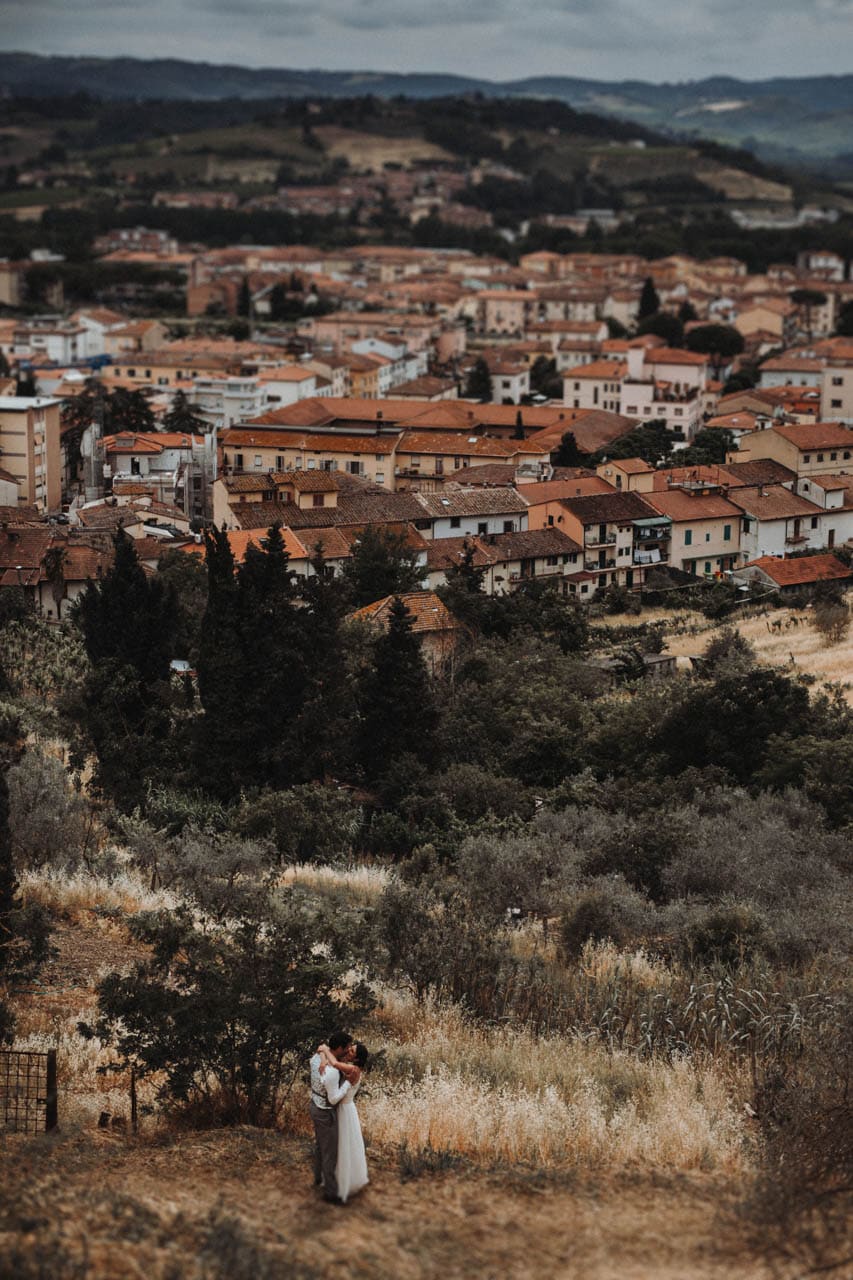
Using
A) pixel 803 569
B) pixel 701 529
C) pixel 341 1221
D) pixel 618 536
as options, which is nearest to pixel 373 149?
pixel 701 529

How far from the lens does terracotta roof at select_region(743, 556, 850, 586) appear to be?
115ft

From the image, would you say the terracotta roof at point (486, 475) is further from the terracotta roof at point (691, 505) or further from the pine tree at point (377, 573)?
the pine tree at point (377, 573)

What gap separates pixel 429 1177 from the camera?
6.23 m

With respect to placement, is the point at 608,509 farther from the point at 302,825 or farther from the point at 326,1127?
the point at 326,1127

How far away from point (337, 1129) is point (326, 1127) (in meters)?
0.05

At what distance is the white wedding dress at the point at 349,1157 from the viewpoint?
233 inches

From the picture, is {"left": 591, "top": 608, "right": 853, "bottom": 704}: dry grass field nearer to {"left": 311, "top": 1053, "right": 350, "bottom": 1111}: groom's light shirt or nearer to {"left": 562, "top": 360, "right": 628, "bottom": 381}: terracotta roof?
{"left": 311, "top": 1053, "right": 350, "bottom": 1111}: groom's light shirt

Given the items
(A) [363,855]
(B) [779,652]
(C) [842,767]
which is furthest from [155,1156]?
(B) [779,652]

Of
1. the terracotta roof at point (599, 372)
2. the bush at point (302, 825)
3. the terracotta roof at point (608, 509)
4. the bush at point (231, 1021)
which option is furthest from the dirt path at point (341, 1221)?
the terracotta roof at point (599, 372)

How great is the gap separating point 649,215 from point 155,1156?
128 m

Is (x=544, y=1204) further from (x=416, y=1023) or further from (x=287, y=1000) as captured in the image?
(x=416, y=1023)

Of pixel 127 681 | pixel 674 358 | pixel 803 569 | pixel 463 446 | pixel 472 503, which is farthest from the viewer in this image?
pixel 674 358

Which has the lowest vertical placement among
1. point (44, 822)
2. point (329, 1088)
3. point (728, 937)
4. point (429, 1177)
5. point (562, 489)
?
point (562, 489)

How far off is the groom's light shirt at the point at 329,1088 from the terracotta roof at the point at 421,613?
2065 centimetres
